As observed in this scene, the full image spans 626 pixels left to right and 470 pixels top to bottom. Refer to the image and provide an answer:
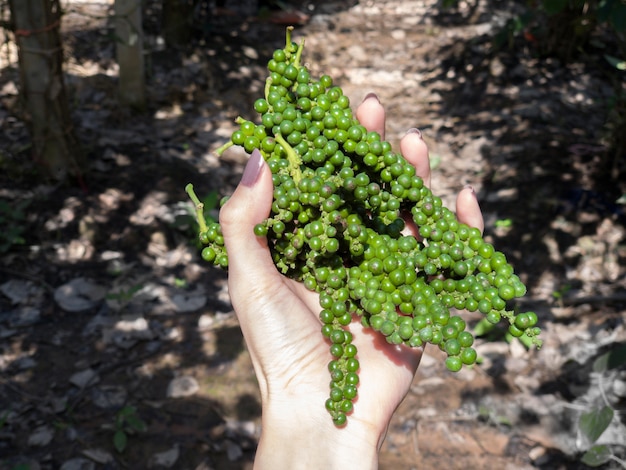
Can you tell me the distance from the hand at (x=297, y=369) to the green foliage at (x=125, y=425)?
156 cm

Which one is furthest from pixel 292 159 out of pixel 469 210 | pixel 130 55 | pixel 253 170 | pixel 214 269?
pixel 130 55

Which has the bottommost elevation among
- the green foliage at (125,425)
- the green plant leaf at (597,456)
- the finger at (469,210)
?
the green foliage at (125,425)

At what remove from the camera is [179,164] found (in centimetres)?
639

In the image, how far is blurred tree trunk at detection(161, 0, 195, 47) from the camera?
28.2ft

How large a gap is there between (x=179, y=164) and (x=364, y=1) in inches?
299

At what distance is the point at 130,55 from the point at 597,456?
651 cm

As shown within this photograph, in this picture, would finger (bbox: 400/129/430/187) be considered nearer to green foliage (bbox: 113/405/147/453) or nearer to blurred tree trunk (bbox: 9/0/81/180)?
green foliage (bbox: 113/405/147/453)

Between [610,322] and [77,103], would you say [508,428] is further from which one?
[77,103]

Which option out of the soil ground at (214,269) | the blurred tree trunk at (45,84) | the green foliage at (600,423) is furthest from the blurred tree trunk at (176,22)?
the green foliage at (600,423)

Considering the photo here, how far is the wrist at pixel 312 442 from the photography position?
7.59 feet

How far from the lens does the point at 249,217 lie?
6.98ft

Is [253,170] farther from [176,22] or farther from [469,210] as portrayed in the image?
[176,22]

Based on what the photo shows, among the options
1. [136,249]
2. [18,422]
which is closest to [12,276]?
[136,249]

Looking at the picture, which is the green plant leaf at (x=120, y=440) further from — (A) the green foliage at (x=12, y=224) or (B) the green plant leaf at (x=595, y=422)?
(B) the green plant leaf at (x=595, y=422)
